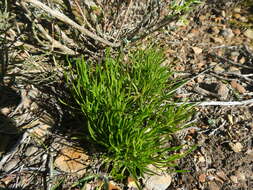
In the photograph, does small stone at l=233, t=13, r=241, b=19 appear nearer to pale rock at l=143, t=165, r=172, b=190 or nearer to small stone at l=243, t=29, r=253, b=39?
small stone at l=243, t=29, r=253, b=39

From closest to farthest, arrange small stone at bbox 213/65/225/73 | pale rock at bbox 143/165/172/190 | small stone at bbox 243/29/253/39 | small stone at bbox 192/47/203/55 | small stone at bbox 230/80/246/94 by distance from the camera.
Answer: pale rock at bbox 143/165/172/190
small stone at bbox 230/80/246/94
small stone at bbox 213/65/225/73
small stone at bbox 192/47/203/55
small stone at bbox 243/29/253/39

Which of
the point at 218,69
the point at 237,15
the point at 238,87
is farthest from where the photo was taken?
the point at 237,15

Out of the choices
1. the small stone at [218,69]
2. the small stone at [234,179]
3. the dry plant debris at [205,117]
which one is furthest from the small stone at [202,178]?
the small stone at [218,69]

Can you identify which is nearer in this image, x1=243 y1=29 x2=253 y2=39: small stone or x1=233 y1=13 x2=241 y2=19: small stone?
x1=243 y1=29 x2=253 y2=39: small stone

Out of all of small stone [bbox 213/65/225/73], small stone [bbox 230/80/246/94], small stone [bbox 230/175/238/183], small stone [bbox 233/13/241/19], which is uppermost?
small stone [bbox 233/13/241/19]

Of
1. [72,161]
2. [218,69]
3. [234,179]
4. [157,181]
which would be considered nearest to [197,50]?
[218,69]

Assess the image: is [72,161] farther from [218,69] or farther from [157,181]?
[218,69]

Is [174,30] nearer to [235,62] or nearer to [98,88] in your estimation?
[235,62]

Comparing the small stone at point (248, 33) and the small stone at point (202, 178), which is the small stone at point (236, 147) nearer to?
the small stone at point (202, 178)

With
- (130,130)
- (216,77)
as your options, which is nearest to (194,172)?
(130,130)

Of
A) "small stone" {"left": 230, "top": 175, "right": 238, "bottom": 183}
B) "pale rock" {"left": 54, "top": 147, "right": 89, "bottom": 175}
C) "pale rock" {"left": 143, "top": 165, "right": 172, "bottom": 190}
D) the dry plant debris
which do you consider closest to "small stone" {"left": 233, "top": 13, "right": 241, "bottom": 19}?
the dry plant debris

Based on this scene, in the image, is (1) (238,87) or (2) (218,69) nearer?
(1) (238,87)
